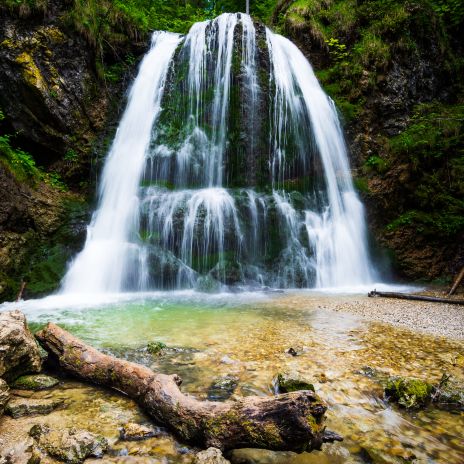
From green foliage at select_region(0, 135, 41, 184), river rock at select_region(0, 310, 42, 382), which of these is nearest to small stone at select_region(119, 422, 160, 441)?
river rock at select_region(0, 310, 42, 382)

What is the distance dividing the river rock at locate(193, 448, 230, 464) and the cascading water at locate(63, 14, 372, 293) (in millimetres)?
6535

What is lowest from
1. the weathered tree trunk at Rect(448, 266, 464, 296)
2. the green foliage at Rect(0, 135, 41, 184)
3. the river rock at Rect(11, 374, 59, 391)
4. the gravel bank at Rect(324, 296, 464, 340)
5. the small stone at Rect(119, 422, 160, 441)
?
the small stone at Rect(119, 422, 160, 441)

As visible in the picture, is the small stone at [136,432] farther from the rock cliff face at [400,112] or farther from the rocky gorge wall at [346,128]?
the rock cliff face at [400,112]

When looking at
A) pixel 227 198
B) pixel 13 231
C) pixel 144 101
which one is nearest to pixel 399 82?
pixel 227 198

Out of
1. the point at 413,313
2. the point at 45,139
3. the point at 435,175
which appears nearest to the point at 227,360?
the point at 413,313

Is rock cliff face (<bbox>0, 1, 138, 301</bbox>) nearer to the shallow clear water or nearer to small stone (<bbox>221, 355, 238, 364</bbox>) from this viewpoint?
the shallow clear water

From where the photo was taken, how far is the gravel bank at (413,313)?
4844 mm

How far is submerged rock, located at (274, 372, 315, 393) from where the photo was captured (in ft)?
9.11

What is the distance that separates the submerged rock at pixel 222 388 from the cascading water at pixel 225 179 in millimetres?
5417

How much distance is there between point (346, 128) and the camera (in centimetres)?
1280

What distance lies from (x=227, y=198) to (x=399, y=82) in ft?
28.9

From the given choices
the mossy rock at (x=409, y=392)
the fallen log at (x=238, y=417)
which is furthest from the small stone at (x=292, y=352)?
the fallen log at (x=238, y=417)

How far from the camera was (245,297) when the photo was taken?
7.66 metres

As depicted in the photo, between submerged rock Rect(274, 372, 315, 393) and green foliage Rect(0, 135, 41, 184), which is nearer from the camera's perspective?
submerged rock Rect(274, 372, 315, 393)
